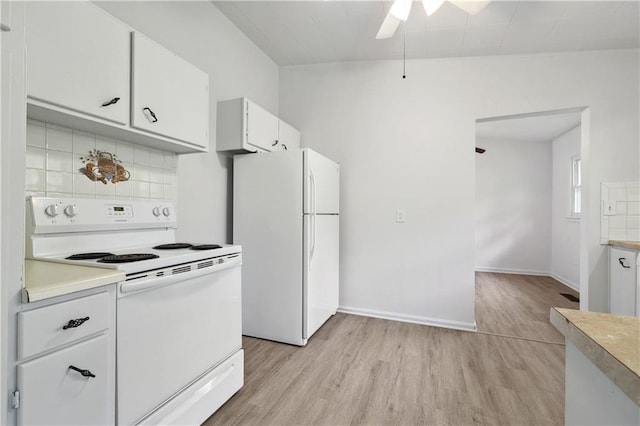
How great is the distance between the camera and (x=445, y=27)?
7.80 ft

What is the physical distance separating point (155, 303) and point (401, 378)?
158 centimetres

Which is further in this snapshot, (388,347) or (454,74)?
(454,74)

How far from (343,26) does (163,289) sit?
245 cm

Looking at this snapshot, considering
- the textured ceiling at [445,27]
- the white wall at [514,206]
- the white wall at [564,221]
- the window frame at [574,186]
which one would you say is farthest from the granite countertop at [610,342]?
the white wall at [514,206]

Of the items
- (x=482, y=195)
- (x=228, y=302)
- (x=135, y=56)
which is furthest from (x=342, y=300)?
(x=482, y=195)

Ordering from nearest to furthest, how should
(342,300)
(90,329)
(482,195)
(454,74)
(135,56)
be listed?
(90,329) → (135,56) → (454,74) → (342,300) → (482,195)

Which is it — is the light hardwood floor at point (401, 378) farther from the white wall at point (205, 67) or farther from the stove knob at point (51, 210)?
the stove knob at point (51, 210)

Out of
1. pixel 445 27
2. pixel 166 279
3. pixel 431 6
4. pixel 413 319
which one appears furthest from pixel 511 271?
pixel 166 279

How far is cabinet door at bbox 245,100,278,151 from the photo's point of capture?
2.34m

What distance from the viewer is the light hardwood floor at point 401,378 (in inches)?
61.5

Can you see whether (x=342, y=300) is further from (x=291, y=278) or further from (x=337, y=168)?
(x=337, y=168)

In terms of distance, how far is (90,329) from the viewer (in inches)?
37.3

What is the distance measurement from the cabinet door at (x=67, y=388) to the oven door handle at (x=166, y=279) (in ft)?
0.57

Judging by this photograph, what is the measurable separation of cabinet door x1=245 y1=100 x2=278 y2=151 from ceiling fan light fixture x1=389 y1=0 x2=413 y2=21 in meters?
1.21
